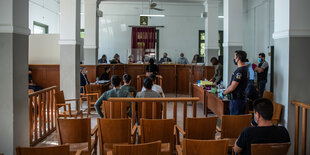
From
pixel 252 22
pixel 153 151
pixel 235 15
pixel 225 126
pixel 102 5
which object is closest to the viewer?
pixel 153 151

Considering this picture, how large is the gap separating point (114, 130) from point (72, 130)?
17.2 inches

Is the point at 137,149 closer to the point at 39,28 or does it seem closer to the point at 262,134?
the point at 262,134

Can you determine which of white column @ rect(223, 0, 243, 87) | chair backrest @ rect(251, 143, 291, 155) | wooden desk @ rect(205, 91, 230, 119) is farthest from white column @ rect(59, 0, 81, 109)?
chair backrest @ rect(251, 143, 291, 155)

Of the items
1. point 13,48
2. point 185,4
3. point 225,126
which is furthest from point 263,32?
point 13,48

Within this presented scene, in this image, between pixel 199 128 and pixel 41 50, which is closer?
pixel 199 128

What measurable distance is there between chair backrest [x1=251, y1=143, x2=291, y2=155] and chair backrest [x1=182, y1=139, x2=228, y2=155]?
0.24 metres

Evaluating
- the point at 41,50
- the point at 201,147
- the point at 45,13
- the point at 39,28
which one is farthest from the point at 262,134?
the point at 45,13

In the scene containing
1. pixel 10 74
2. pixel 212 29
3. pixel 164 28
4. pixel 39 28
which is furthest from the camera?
pixel 164 28

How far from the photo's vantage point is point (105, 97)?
4262 mm

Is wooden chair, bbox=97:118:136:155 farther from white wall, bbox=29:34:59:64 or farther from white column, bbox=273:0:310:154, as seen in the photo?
white wall, bbox=29:34:59:64

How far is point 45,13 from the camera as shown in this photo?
1283 cm

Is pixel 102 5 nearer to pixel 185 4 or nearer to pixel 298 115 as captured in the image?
pixel 185 4

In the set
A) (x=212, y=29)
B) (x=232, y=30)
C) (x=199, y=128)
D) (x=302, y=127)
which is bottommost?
(x=302, y=127)

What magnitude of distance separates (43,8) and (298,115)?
38.1 ft
